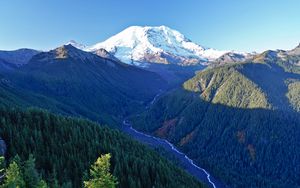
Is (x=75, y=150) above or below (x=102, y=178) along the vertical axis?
below

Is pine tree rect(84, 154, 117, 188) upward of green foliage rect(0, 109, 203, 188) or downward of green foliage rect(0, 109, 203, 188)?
upward

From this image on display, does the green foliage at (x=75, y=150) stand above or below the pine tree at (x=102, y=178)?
below

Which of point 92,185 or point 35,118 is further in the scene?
point 35,118

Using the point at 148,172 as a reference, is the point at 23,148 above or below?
above

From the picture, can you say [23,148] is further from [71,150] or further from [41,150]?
[71,150]

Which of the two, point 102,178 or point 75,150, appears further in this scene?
point 75,150

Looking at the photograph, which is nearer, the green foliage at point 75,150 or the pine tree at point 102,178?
A: the pine tree at point 102,178

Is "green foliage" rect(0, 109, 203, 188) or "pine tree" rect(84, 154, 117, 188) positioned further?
"green foliage" rect(0, 109, 203, 188)

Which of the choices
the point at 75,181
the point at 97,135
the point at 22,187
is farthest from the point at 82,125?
Answer: the point at 22,187
